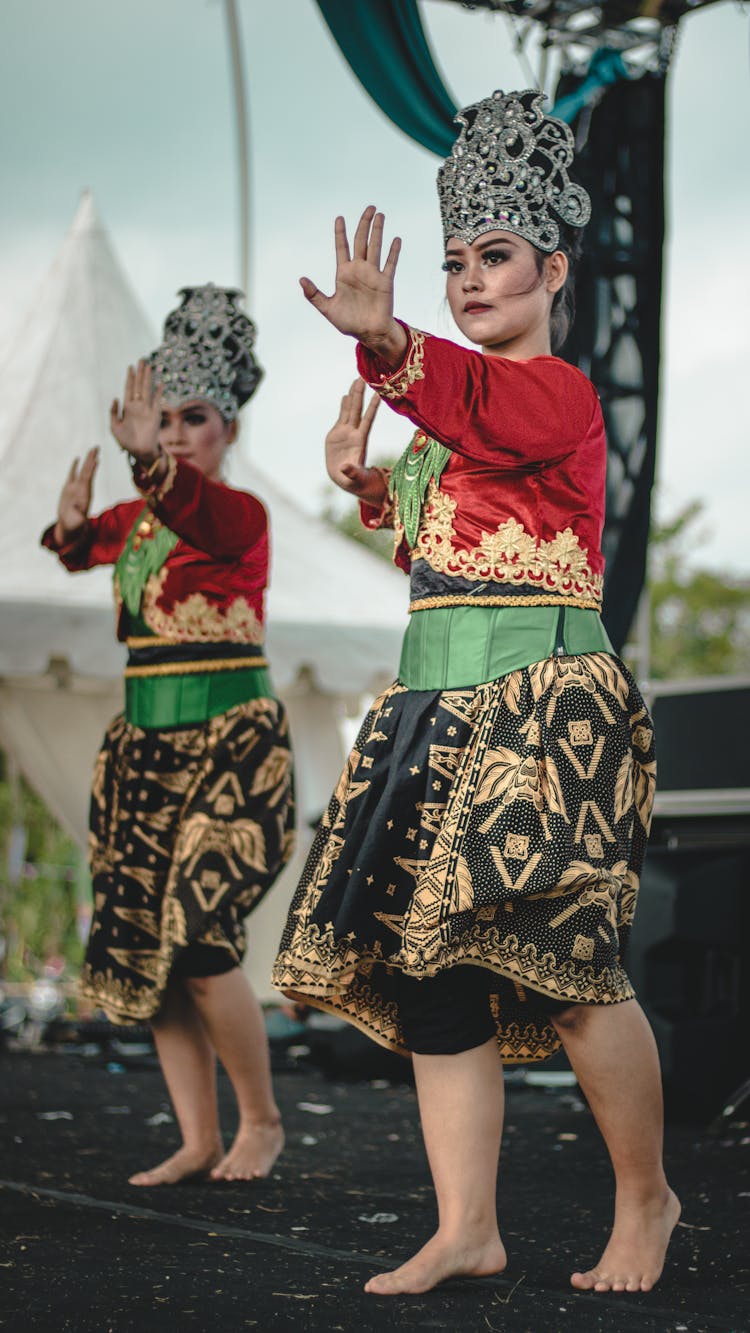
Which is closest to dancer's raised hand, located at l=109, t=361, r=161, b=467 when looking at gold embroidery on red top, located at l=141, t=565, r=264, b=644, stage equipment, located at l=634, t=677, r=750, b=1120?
gold embroidery on red top, located at l=141, t=565, r=264, b=644

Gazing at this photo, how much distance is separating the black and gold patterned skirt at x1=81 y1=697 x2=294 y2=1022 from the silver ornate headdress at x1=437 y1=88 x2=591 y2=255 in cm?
117

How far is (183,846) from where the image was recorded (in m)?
2.92

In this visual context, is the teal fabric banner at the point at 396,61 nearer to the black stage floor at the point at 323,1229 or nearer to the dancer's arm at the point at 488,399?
the dancer's arm at the point at 488,399

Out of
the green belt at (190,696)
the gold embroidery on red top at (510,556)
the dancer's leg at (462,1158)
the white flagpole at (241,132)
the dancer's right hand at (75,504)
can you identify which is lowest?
the dancer's leg at (462,1158)

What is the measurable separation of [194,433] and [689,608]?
991 inches

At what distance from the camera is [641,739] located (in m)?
2.13

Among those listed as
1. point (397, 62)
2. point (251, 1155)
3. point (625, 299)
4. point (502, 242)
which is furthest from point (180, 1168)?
point (625, 299)

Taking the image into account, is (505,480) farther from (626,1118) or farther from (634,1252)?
(634,1252)

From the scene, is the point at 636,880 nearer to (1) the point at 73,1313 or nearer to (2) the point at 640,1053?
(2) the point at 640,1053

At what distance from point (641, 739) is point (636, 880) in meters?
0.19

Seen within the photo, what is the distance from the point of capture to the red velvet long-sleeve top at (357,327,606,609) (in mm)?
1892

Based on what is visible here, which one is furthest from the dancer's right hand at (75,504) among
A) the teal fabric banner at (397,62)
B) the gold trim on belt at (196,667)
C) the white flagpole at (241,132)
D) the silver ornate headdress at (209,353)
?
the white flagpole at (241,132)

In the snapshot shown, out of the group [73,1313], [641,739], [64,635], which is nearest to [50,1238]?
[73,1313]

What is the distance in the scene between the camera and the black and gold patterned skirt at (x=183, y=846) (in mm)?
2896
